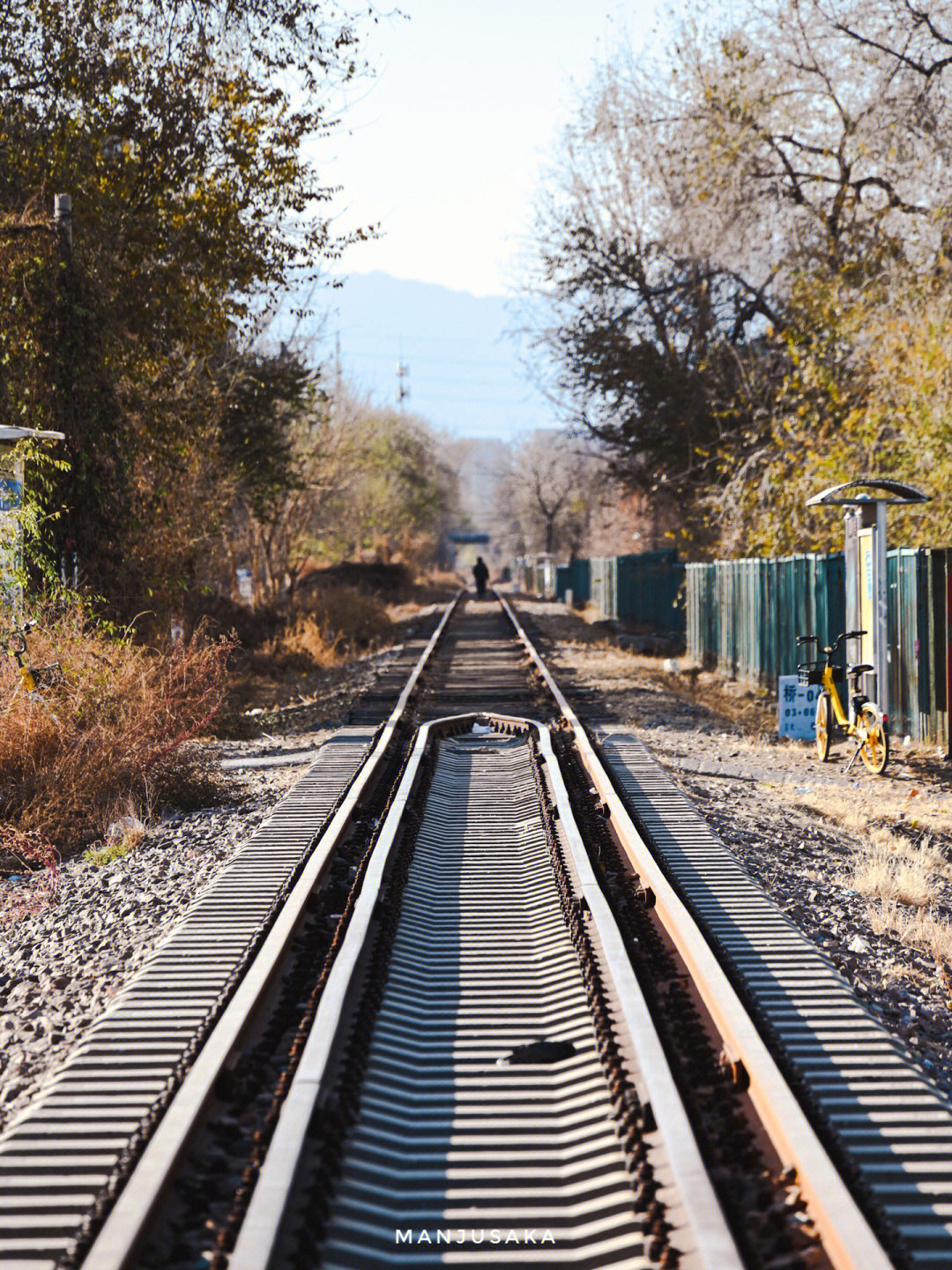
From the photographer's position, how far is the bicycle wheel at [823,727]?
11.2 m

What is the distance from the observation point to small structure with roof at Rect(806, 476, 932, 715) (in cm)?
1069

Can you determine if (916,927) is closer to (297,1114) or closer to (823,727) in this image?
(297,1114)

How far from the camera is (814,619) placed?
14.6m

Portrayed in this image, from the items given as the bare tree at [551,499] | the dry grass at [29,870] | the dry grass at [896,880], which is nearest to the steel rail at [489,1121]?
the dry grass at [896,880]

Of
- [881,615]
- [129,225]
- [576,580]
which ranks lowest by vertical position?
[881,615]

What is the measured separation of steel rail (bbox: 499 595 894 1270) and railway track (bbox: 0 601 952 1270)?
0.01 meters

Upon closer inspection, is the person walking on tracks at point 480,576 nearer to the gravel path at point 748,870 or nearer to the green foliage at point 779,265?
the green foliage at point 779,265

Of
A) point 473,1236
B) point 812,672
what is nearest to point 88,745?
point 473,1236

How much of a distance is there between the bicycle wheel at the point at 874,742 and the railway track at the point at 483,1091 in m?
3.88

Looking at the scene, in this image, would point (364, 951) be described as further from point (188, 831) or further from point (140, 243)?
point (140, 243)

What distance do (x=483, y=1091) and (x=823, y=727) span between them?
785 centimetres

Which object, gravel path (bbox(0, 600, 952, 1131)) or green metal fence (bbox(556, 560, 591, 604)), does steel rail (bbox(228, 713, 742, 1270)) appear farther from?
green metal fence (bbox(556, 560, 591, 604))

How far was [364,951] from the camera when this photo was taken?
5.10 meters

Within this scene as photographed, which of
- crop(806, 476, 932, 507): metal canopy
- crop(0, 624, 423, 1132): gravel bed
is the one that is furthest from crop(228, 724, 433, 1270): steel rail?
crop(806, 476, 932, 507): metal canopy
